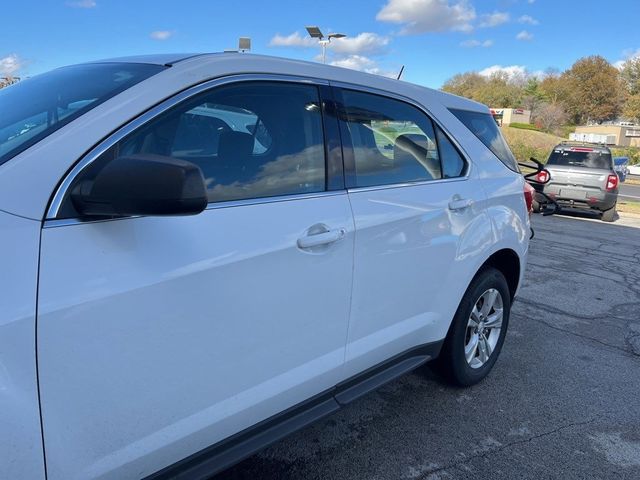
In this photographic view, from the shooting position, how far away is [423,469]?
2.57m

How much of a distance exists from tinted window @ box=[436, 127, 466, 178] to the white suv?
0.02m

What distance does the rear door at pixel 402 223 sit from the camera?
229 centimetres

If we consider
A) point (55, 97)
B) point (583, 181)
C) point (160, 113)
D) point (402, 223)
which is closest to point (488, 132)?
point (402, 223)

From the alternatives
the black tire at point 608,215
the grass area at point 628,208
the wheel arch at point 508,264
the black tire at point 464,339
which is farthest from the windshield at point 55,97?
the grass area at point 628,208

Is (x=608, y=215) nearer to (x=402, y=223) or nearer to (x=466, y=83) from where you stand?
(x=402, y=223)

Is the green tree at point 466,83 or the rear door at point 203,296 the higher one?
the green tree at point 466,83

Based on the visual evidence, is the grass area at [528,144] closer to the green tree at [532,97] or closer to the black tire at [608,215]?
the black tire at [608,215]

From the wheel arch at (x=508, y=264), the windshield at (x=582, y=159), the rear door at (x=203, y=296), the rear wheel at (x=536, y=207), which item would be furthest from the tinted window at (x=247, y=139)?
the windshield at (x=582, y=159)

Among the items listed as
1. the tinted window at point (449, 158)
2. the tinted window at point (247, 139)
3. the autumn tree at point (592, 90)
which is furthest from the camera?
the autumn tree at point (592, 90)

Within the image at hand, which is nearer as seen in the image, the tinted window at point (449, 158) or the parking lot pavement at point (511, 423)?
the parking lot pavement at point (511, 423)

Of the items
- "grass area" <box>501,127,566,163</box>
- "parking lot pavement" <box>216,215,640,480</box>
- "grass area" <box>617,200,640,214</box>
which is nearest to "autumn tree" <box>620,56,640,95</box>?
"grass area" <box>501,127,566,163</box>

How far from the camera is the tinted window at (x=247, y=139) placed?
1769 millimetres

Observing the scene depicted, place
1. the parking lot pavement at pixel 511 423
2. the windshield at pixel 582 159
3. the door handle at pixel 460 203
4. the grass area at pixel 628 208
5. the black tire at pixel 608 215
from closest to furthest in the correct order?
the parking lot pavement at pixel 511 423
the door handle at pixel 460 203
the black tire at pixel 608 215
the windshield at pixel 582 159
the grass area at pixel 628 208

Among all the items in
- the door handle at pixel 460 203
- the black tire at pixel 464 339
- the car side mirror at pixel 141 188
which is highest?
the car side mirror at pixel 141 188
